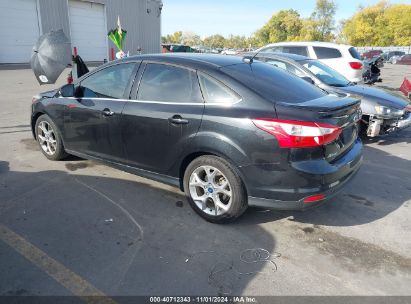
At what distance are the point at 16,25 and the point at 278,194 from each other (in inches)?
954

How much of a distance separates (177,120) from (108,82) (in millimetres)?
1336

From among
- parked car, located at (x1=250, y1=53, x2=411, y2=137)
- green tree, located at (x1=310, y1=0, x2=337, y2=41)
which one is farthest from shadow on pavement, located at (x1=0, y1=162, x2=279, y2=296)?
green tree, located at (x1=310, y1=0, x2=337, y2=41)

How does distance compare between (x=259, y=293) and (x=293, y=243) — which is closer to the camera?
(x=259, y=293)

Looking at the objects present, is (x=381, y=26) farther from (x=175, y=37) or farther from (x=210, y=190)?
(x=210, y=190)

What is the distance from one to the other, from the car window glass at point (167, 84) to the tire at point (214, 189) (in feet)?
2.30

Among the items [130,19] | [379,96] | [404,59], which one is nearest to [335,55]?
[379,96]

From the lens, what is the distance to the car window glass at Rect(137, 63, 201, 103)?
3797mm

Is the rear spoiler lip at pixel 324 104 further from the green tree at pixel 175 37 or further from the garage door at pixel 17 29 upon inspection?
the green tree at pixel 175 37

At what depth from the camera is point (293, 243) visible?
3414 millimetres

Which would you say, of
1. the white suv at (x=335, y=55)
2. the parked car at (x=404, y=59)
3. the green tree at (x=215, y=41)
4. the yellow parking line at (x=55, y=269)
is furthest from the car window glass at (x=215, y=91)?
the green tree at (x=215, y=41)

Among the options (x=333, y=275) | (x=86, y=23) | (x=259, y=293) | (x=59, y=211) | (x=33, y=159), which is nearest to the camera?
(x=259, y=293)

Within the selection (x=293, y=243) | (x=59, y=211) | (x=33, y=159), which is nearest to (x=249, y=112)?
(x=293, y=243)

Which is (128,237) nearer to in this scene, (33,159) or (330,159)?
(330,159)

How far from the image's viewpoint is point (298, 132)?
3.16 meters
